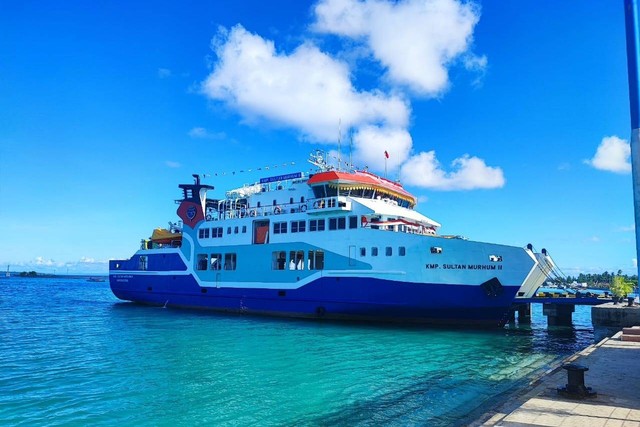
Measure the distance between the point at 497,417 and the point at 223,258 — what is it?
25013mm

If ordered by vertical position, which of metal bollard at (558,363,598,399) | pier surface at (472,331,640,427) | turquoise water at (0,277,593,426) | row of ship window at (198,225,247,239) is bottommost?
turquoise water at (0,277,593,426)

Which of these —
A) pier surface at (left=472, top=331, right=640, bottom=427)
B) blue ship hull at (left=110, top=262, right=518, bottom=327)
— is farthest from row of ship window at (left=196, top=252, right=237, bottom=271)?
pier surface at (left=472, top=331, right=640, bottom=427)

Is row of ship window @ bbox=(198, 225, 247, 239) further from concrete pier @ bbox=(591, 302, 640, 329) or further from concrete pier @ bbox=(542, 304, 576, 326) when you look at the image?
concrete pier @ bbox=(542, 304, 576, 326)

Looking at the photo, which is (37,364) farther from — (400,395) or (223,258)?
(223,258)

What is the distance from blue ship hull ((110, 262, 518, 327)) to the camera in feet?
72.9

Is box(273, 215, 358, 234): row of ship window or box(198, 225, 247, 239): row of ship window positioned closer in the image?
box(273, 215, 358, 234): row of ship window

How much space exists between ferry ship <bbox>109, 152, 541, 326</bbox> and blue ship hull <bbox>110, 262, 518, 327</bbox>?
0.18ft

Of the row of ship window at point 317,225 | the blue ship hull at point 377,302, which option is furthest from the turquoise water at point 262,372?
the row of ship window at point 317,225

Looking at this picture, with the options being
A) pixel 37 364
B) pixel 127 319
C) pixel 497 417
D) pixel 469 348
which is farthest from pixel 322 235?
pixel 497 417

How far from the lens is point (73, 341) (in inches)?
761

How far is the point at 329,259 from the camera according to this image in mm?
24734

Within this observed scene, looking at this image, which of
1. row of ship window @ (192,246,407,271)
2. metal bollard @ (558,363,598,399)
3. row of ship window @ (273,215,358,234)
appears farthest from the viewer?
row of ship window @ (273,215,358,234)

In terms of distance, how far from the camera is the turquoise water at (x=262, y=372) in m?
9.95

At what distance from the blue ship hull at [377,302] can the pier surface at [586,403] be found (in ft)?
36.8
